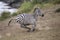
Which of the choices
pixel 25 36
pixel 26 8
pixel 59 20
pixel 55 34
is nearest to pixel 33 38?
pixel 25 36

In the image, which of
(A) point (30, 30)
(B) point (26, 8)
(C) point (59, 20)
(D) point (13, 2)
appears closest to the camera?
(A) point (30, 30)

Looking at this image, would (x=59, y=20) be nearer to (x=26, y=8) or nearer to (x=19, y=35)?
(x=19, y=35)

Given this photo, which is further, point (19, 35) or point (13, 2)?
point (13, 2)

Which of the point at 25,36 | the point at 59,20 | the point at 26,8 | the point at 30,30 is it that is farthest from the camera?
the point at 26,8

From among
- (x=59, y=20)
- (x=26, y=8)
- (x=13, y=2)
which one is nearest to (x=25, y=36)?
(x=59, y=20)

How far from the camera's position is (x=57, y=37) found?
772 cm

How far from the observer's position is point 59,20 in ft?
36.2

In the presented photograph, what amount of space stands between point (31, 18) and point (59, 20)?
295 cm

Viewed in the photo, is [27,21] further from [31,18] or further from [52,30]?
[52,30]

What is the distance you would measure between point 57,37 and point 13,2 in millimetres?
27585

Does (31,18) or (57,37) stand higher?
(31,18)

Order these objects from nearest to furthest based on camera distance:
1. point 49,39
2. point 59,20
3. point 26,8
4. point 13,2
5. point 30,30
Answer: point 49,39 → point 30,30 → point 59,20 → point 26,8 → point 13,2

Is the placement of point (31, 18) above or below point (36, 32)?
above

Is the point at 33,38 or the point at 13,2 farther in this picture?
the point at 13,2
